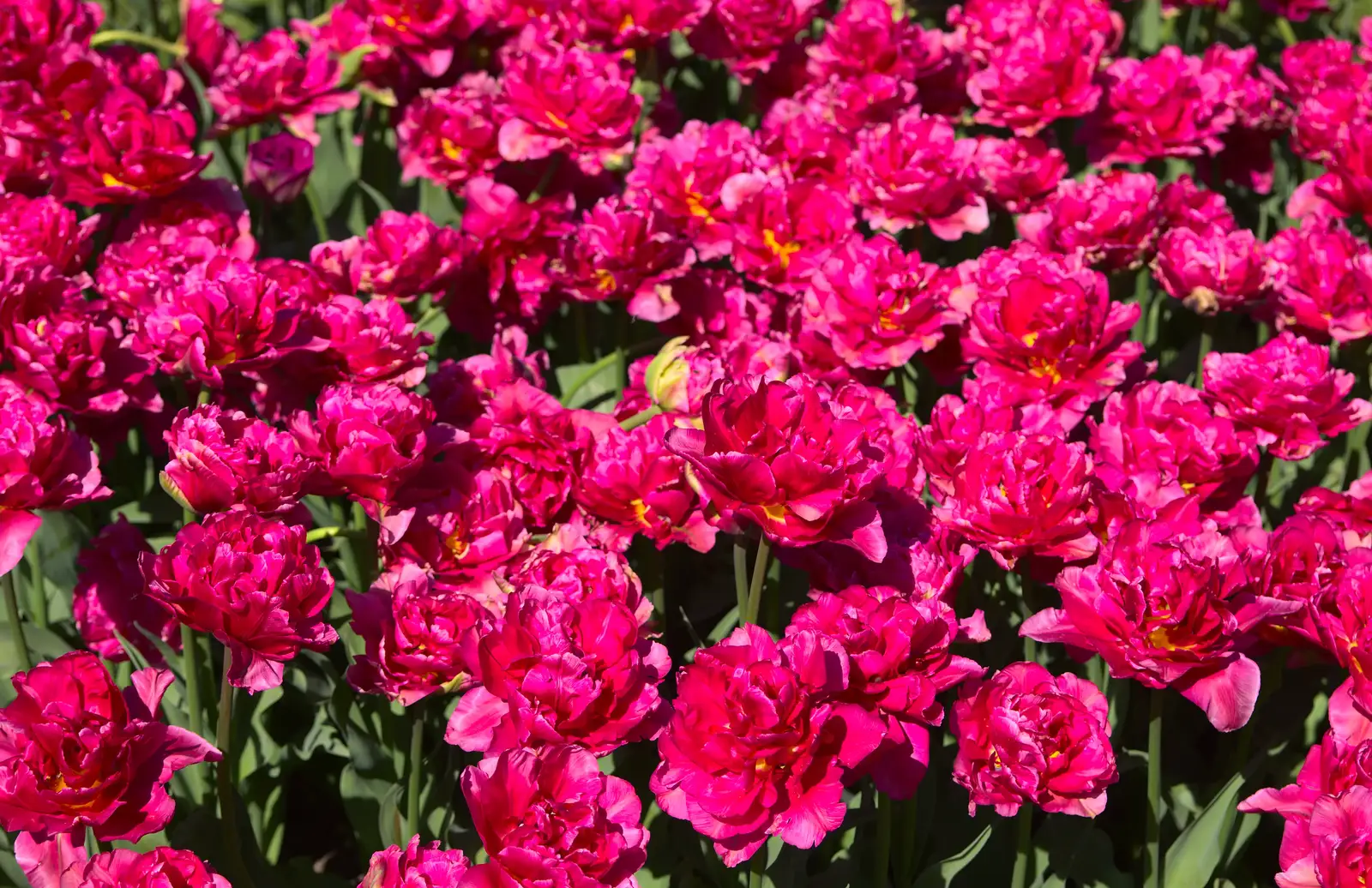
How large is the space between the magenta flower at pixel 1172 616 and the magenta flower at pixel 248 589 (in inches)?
30.8

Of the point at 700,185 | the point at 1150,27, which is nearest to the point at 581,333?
the point at 700,185

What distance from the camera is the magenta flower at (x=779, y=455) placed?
1.42 meters

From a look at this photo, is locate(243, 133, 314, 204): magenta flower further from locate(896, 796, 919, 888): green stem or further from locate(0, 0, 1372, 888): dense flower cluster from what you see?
locate(896, 796, 919, 888): green stem

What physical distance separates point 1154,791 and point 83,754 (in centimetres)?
118

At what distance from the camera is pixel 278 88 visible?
2609mm

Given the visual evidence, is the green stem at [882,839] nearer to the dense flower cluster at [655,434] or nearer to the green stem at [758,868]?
the dense flower cluster at [655,434]

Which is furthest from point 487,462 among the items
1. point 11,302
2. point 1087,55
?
point 1087,55

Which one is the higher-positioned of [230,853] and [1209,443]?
[1209,443]

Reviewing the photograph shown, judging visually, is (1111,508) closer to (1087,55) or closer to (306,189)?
(1087,55)

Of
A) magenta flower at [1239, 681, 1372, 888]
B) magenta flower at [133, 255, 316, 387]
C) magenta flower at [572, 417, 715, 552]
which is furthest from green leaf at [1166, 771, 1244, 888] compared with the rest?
magenta flower at [133, 255, 316, 387]

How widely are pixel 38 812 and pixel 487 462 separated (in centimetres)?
68

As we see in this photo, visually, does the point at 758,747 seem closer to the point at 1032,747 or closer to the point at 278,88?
the point at 1032,747

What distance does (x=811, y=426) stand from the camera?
145 centimetres

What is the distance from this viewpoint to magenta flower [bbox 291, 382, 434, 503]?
1612 mm
